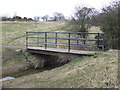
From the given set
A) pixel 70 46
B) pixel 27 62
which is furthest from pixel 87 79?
pixel 27 62

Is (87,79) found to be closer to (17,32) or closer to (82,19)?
(82,19)

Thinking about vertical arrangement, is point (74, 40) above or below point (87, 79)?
above

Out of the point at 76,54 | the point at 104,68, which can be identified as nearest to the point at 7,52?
the point at 76,54

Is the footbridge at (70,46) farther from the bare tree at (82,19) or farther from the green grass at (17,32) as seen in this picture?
the green grass at (17,32)

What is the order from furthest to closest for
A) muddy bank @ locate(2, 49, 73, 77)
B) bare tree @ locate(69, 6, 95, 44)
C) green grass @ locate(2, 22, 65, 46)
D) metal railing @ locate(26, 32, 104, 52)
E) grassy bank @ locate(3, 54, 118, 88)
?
green grass @ locate(2, 22, 65, 46), bare tree @ locate(69, 6, 95, 44), muddy bank @ locate(2, 49, 73, 77), metal railing @ locate(26, 32, 104, 52), grassy bank @ locate(3, 54, 118, 88)

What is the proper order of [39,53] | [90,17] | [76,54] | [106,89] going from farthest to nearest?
[90,17] < [39,53] < [76,54] < [106,89]

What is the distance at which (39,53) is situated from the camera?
13.9 m

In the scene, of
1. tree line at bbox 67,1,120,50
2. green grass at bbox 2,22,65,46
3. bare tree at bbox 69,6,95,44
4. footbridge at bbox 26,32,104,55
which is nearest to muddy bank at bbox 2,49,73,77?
footbridge at bbox 26,32,104,55

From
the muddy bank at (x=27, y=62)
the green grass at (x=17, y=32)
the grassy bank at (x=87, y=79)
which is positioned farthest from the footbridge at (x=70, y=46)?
the green grass at (x=17, y=32)

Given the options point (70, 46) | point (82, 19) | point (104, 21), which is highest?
point (82, 19)

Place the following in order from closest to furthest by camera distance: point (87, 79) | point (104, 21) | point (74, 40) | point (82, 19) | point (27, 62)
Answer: point (87, 79) → point (27, 62) → point (104, 21) → point (82, 19) → point (74, 40)

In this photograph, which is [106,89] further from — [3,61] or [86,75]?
[3,61]

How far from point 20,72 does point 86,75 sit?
18.9 ft

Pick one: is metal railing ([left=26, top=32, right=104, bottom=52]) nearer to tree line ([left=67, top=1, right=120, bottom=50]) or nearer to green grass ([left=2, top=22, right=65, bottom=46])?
tree line ([left=67, top=1, right=120, bottom=50])
